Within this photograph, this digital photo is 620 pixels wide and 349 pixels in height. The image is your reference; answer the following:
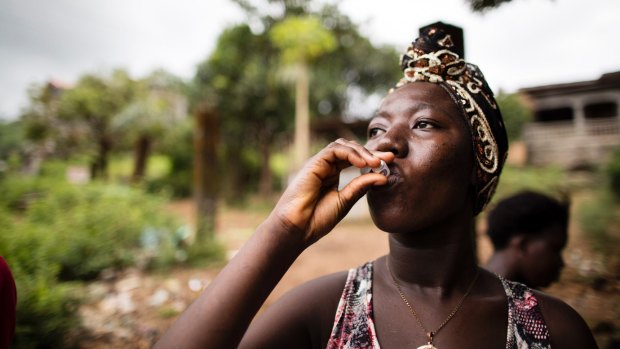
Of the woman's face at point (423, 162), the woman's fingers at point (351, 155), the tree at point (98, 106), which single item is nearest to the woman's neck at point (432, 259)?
the woman's face at point (423, 162)

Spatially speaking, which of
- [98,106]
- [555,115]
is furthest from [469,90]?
[555,115]

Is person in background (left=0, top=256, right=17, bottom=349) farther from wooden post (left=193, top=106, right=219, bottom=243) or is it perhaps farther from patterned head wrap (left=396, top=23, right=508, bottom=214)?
wooden post (left=193, top=106, right=219, bottom=243)

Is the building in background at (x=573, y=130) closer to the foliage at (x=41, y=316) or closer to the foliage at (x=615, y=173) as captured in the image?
the foliage at (x=615, y=173)

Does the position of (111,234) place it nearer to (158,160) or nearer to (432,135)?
(432,135)

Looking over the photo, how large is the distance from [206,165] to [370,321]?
7.08 meters

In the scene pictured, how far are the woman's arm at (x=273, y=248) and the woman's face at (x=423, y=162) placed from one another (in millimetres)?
80

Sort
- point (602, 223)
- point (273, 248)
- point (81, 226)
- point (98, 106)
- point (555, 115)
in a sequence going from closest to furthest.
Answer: point (273, 248) → point (602, 223) → point (81, 226) → point (98, 106) → point (555, 115)

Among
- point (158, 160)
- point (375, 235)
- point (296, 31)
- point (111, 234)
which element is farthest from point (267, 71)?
point (158, 160)

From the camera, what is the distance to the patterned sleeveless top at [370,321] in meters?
1.31

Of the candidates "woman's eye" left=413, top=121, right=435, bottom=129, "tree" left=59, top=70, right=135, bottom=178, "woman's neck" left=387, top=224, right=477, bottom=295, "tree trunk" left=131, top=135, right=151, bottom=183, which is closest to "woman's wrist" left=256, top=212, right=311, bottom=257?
"woman's neck" left=387, top=224, right=477, bottom=295

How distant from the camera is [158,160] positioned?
99.5ft

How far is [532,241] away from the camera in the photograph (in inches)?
101

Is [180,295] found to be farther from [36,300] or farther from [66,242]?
[36,300]

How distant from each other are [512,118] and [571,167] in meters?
17.8
